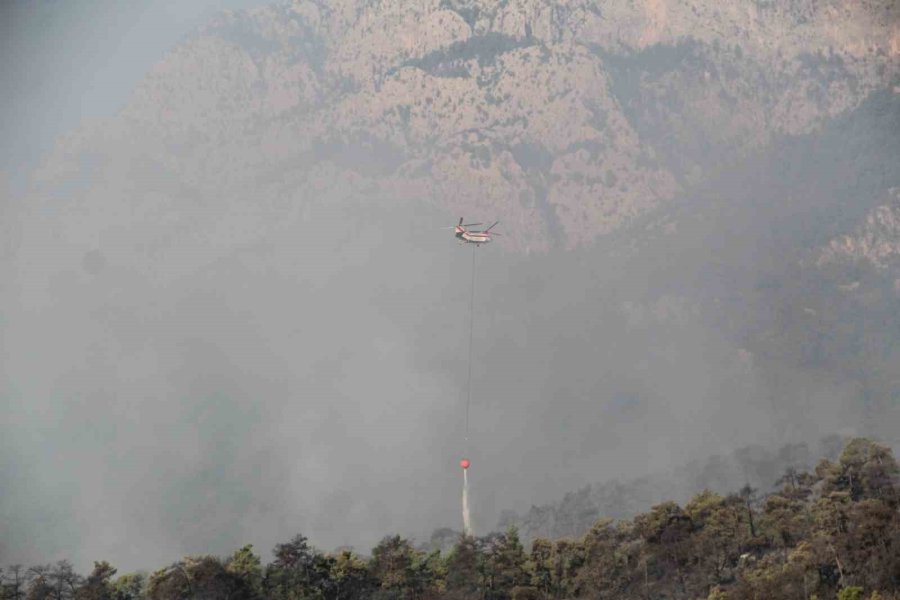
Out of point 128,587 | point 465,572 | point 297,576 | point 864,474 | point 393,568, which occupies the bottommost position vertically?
point 465,572

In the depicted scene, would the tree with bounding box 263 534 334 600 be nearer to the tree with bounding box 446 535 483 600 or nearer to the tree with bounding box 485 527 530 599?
the tree with bounding box 446 535 483 600

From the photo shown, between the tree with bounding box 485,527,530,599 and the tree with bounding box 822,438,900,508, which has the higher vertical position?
the tree with bounding box 822,438,900,508

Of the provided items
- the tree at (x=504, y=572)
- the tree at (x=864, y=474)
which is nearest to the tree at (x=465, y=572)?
the tree at (x=504, y=572)

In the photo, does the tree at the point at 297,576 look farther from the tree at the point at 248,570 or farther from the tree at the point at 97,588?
the tree at the point at 97,588

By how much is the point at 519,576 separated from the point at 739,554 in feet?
88.5

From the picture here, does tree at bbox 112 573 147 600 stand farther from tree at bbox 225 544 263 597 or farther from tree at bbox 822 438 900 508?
tree at bbox 822 438 900 508

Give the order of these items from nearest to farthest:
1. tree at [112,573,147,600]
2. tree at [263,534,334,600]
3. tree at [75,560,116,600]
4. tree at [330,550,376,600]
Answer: tree at [263,534,334,600], tree at [330,550,376,600], tree at [75,560,116,600], tree at [112,573,147,600]

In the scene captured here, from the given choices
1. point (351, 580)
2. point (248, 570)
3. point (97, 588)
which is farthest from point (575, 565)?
point (97, 588)

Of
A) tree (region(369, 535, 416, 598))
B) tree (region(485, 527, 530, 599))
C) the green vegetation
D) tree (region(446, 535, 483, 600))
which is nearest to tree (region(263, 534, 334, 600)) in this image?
the green vegetation

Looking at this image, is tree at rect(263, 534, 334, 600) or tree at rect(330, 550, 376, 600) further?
tree at rect(330, 550, 376, 600)

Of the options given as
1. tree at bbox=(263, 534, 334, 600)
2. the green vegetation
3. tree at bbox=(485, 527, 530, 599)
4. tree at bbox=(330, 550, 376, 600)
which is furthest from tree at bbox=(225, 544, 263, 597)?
tree at bbox=(485, 527, 530, 599)

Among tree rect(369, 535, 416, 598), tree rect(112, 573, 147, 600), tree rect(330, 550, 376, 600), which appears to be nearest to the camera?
tree rect(369, 535, 416, 598)

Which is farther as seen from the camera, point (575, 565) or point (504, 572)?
point (575, 565)

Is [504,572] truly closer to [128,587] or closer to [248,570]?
[248,570]
